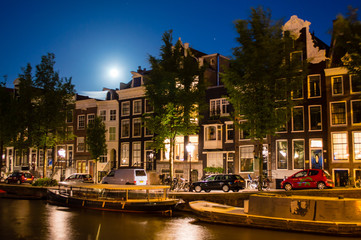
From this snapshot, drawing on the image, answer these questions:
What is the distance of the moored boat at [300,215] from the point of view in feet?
55.9

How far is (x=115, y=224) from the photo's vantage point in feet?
67.7

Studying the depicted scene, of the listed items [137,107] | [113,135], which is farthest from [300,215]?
[113,135]

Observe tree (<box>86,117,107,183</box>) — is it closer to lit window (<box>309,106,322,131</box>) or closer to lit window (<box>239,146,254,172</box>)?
lit window (<box>239,146,254,172</box>)

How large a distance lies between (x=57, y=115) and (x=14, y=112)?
5.00 m

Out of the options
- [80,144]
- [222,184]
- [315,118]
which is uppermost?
[315,118]

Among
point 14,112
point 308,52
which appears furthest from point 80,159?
point 308,52

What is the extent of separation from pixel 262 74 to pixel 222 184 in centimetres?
1005

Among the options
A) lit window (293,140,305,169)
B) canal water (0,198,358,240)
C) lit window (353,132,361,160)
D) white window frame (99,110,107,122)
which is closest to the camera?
canal water (0,198,358,240)

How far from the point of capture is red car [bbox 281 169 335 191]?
28.4 meters

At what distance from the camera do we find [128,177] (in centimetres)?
3184

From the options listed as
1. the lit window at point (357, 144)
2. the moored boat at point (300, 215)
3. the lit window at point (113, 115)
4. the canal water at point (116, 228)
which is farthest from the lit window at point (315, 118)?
the lit window at point (113, 115)

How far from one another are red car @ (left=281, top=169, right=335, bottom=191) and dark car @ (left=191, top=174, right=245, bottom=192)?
356 centimetres

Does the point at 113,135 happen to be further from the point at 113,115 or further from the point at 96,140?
the point at 96,140

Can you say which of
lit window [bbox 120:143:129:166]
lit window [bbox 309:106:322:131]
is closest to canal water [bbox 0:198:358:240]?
lit window [bbox 309:106:322:131]
